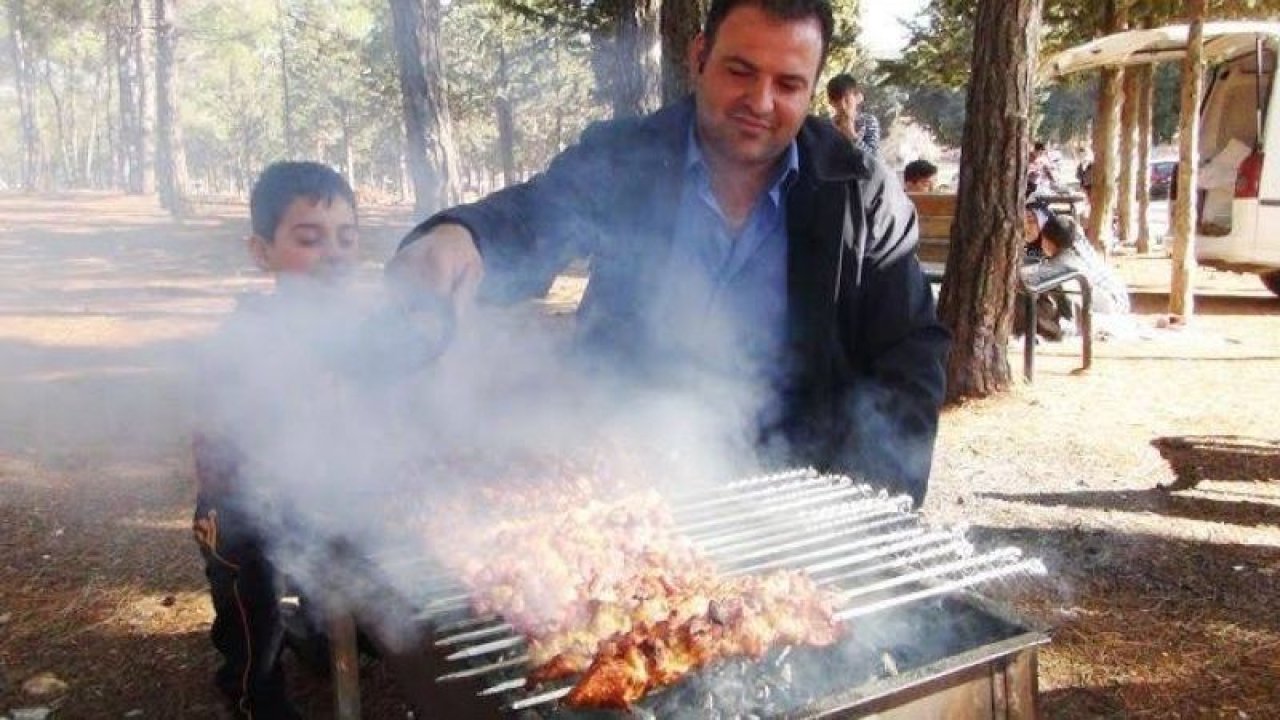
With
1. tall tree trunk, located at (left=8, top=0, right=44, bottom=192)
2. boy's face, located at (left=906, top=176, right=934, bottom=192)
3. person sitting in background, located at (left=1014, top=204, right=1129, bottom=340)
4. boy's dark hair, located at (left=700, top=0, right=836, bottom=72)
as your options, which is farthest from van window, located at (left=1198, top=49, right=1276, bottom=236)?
tall tree trunk, located at (left=8, top=0, right=44, bottom=192)

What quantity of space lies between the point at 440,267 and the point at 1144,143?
21033 millimetres

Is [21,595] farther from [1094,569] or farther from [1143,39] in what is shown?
[1143,39]

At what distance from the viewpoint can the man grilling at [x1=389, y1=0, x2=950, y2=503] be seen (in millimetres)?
3121

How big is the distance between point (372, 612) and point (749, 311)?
167 cm

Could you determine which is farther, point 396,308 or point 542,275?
point 542,275

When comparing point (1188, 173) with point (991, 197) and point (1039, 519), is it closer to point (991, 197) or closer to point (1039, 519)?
point (991, 197)

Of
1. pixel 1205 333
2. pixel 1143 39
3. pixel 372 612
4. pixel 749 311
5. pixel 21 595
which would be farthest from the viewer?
pixel 1143 39

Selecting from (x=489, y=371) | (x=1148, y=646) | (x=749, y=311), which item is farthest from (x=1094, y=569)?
(x=489, y=371)

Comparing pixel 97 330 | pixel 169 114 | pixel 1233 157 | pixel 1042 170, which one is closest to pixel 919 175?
pixel 1233 157

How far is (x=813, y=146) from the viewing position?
3.24 m

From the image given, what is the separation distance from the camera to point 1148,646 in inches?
167

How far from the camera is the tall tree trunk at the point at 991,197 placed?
7.36 metres

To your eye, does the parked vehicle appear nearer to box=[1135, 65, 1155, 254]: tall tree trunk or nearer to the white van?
box=[1135, 65, 1155, 254]: tall tree trunk

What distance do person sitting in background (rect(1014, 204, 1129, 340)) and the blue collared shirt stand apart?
23.1ft
